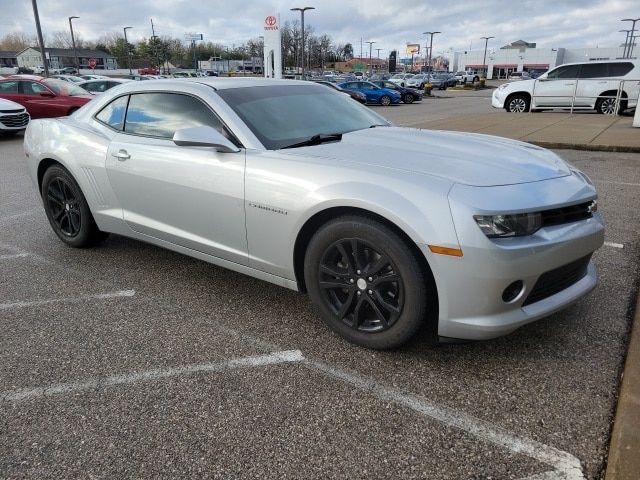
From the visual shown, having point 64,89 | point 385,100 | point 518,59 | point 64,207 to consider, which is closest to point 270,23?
point 385,100

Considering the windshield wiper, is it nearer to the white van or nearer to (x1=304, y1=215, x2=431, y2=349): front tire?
(x1=304, y1=215, x2=431, y2=349): front tire

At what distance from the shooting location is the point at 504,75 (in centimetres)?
9488

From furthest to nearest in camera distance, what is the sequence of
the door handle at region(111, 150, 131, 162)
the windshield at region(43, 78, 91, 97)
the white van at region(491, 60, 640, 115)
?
the white van at region(491, 60, 640, 115) < the windshield at region(43, 78, 91, 97) < the door handle at region(111, 150, 131, 162)

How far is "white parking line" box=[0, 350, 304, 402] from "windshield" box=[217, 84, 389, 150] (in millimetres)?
1247

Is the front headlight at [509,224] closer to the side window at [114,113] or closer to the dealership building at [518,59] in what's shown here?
the side window at [114,113]

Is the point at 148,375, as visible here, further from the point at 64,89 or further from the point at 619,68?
the point at 619,68

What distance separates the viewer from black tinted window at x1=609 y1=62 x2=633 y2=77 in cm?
1684

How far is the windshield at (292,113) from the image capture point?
330cm

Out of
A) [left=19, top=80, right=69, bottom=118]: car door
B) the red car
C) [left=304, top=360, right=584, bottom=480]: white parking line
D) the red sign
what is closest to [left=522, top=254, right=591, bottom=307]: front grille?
[left=304, top=360, right=584, bottom=480]: white parking line

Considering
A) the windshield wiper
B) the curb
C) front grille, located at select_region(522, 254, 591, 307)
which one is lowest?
the curb

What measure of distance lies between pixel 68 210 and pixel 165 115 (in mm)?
1493

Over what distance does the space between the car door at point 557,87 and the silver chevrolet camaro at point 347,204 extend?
1603 centimetres

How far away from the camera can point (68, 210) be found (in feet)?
14.8

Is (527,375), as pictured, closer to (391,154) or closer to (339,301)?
(339,301)
